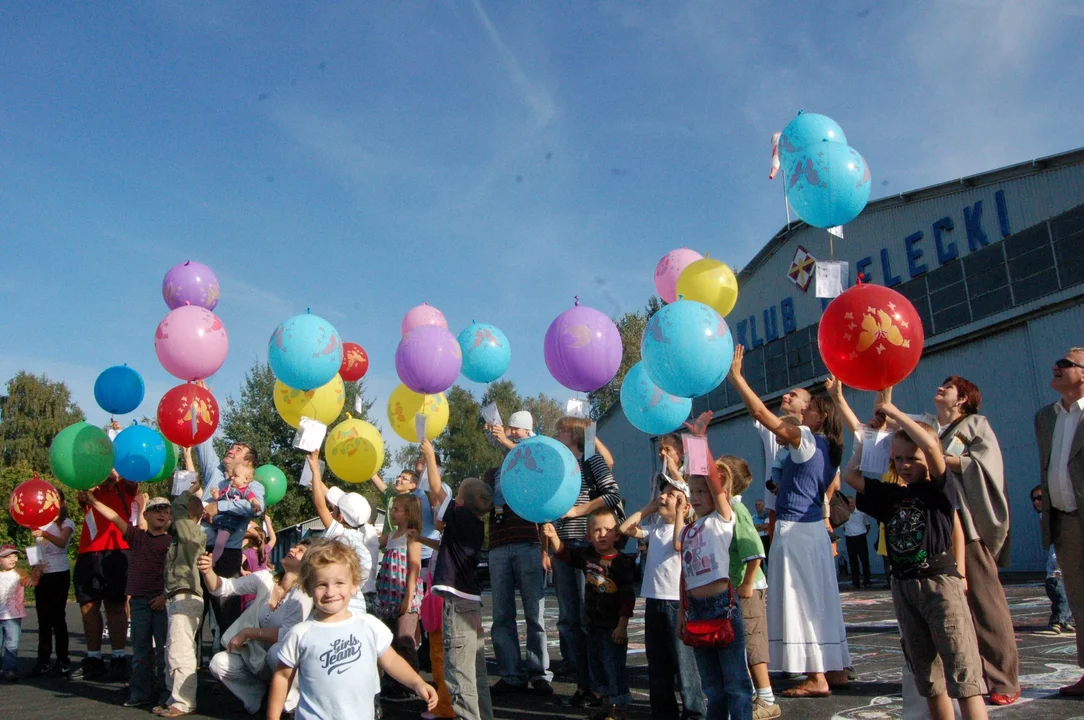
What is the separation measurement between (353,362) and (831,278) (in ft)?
18.5

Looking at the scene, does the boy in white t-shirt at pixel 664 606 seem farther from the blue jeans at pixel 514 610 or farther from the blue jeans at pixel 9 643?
the blue jeans at pixel 9 643

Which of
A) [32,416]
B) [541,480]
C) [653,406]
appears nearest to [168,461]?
[541,480]

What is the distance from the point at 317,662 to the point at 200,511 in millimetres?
3540

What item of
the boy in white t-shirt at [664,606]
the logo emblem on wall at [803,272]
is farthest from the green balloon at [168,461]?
the logo emblem on wall at [803,272]

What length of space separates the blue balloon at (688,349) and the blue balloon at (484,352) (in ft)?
8.07

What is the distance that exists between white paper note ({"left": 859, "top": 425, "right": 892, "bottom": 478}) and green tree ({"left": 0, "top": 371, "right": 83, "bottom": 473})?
4538 centimetres

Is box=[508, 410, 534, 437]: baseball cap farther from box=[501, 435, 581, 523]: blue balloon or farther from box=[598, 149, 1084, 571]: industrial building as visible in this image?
box=[598, 149, 1084, 571]: industrial building

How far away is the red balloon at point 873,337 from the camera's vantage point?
4.11 m

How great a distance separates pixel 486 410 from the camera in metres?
5.71

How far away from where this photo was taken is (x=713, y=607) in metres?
3.87

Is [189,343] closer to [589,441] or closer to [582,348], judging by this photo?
[582,348]

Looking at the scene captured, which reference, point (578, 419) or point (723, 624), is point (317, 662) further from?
point (578, 419)

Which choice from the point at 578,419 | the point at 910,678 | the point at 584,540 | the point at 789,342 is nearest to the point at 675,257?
the point at 578,419

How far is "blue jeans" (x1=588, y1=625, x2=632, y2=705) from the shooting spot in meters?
4.60
